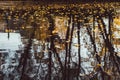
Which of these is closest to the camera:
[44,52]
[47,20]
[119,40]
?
[44,52]

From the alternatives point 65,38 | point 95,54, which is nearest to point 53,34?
point 65,38

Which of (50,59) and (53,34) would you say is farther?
(53,34)

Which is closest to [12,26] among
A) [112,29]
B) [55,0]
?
[112,29]

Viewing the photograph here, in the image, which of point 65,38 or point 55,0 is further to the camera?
point 55,0

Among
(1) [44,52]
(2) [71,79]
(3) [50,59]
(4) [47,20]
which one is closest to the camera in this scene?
(2) [71,79]

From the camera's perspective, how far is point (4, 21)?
1820 centimetres

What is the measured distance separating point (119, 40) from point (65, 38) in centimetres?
201

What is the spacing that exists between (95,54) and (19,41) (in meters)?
3.42

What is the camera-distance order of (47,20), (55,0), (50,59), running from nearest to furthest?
(50,59)
(47,20)
(55,0)

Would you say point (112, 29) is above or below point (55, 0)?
below

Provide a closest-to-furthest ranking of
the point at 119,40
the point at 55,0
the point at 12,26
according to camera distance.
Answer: the point at 119,40 → the point at 12,26 → the point at 55,0

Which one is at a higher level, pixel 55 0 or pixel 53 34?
pixel 55 0

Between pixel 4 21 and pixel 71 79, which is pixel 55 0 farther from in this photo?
pixel 71 79

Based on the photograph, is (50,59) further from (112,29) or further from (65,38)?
(112,29)
